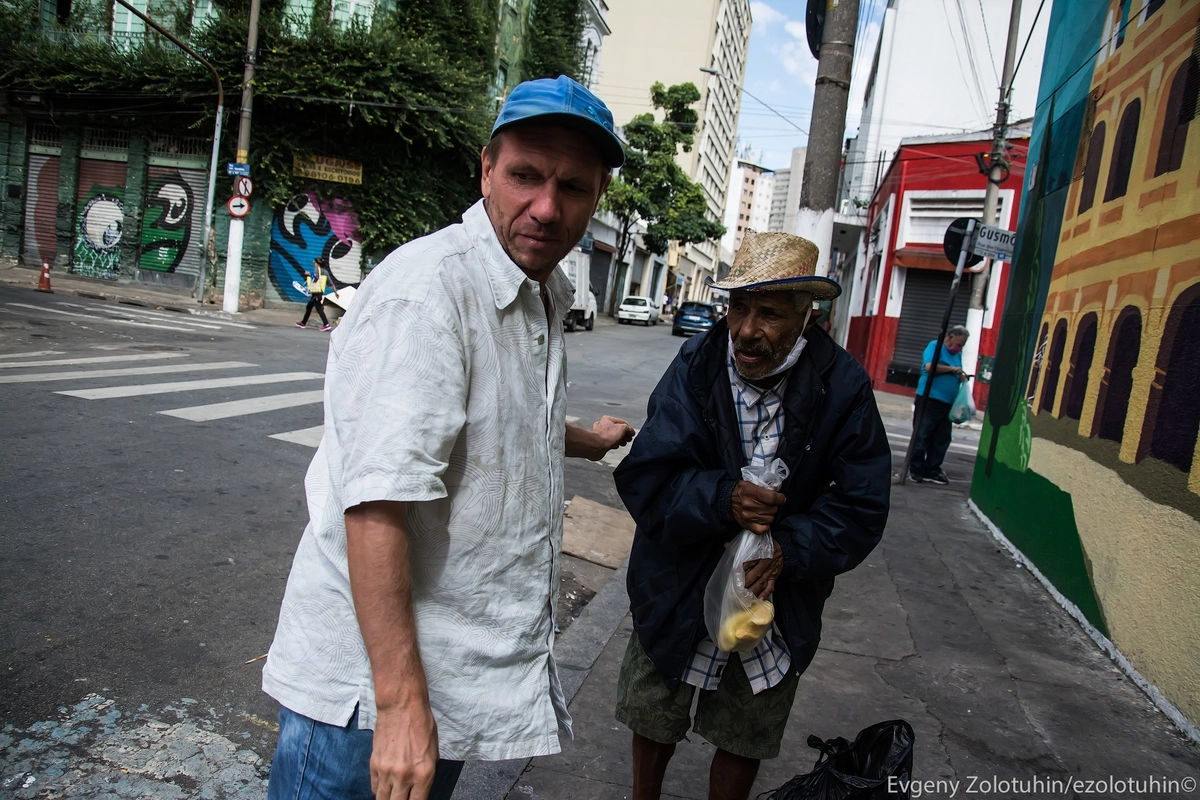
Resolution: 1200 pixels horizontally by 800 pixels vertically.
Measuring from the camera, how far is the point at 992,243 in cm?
788

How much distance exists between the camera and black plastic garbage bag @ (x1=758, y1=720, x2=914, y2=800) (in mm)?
1969

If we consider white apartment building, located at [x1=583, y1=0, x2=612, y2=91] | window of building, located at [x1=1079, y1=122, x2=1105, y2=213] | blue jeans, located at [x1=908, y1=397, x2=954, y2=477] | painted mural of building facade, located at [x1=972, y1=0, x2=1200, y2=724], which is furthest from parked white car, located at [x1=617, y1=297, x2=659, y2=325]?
window of building, located at [x1=1079, y1=122, x2=1105, y2=213]

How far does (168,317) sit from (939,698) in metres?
15.6

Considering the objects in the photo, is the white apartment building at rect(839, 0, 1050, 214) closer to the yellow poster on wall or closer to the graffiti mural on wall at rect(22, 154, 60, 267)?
the yellow poster on wall

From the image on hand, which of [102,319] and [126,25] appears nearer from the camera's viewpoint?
[102,319]

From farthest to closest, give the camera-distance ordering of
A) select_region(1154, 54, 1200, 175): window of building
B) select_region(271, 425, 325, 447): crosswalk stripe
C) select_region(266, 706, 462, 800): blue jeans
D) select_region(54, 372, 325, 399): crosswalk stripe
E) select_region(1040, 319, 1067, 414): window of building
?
select_region(54, 372, 325, 399): crosswalk stripe, select_region(271, 425, 325, 447): crosswalk stripe, select_region(1040, 319, 1067, 414): window of building, select_region(1154, 54, 1200, 175): window of building, select_region(266, 706, 462, 800): blue jeans

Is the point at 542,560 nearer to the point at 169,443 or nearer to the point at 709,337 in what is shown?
the point at 709,337

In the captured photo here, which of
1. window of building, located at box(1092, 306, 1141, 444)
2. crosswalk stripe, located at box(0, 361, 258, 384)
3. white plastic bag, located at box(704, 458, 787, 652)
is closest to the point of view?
white plastic bag, located at box(704, 458, 787, 652)

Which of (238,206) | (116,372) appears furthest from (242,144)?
(116,372)

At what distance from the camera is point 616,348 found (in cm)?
2125

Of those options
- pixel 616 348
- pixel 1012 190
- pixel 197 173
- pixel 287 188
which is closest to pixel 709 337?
pixel 1012 190

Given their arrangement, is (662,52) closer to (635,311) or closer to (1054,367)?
(635,311)

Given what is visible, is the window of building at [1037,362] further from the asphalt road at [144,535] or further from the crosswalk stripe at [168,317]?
the crosswalk stripe at [168,317]

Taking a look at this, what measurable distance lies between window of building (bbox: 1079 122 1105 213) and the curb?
156 inches
